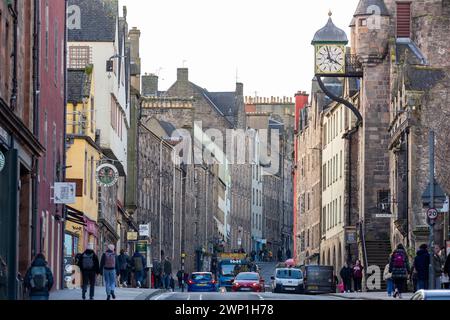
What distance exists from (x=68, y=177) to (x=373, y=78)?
28.1 metres

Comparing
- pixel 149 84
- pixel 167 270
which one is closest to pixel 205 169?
pixel 149 84

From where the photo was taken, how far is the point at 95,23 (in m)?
69.7

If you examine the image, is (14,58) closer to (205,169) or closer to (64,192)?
(64,192)

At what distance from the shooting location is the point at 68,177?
58281 millimetres

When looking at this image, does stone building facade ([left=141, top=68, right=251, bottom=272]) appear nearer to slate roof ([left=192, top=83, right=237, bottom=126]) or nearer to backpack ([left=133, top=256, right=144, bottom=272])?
slate roof ([left=192, top=83, right=237, bottom=126])

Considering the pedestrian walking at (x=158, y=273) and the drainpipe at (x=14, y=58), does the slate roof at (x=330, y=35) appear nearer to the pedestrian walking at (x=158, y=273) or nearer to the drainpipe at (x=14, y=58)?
the pedestrian walking at (x=158, y=273)

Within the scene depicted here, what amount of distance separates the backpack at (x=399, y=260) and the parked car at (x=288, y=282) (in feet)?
96.6

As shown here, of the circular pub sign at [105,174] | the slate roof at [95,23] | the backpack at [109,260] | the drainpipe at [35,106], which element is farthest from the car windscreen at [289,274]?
the backpack at [109,260]

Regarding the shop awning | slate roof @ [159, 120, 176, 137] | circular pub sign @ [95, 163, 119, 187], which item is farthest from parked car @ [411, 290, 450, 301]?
slate roof @ [159, 120, 176, 137]

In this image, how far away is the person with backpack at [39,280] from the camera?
2778cm

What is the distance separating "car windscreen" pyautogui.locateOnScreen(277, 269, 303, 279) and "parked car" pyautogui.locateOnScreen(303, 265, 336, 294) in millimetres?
346

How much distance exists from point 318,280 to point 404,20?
720 inches
